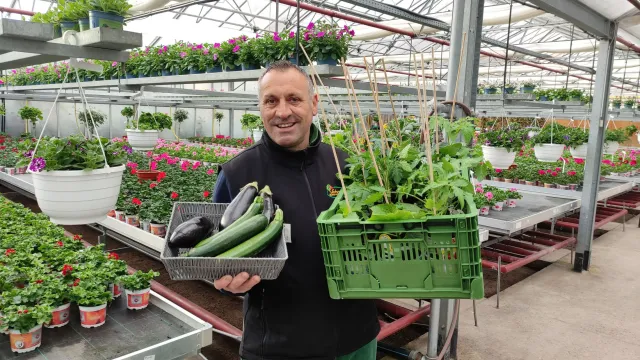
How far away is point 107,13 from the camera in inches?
97.7

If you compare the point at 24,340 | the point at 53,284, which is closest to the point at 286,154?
the point at 24,340

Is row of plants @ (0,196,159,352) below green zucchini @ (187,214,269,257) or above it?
below

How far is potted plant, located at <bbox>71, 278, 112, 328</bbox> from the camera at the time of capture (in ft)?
6.53

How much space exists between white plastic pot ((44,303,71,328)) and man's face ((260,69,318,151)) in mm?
1341

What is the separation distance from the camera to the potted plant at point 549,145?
493 cm

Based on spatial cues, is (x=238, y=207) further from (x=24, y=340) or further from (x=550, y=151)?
(x=550, y=151)

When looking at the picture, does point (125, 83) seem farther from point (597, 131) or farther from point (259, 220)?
point (597, 131)

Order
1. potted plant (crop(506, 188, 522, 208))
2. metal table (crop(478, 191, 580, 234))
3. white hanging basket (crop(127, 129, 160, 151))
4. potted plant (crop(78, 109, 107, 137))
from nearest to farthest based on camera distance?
potted plant (crop(78, 109, 107, 137)) → metal table (crop(478, 191, 580, 234)) → potted plant (crop(506, 188, 522, 208)) → white hanging basket (crop(127, 129, 160, 151))

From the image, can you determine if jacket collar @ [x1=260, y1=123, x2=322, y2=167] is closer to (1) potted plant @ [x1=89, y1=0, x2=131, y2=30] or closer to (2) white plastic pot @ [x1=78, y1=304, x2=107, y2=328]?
(2) white plastic pot @ [x1=78, y1=304, x2=107, y2=328]

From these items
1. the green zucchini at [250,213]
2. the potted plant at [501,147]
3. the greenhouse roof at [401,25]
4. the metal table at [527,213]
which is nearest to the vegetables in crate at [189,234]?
the green zucchini at [250,213]

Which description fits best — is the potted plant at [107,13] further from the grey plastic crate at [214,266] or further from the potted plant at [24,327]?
the grey plastic crate at [214,266]

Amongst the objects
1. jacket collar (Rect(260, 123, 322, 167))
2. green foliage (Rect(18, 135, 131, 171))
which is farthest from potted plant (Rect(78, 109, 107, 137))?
jacket collar (Rect(260, 123, 322, 167))

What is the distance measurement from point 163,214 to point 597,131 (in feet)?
15.7

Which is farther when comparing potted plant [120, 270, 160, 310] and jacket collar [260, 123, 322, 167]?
potted plant [120, 270, 160, 310]
